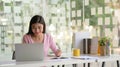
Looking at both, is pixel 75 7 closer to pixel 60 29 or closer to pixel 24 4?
pixel 60 29

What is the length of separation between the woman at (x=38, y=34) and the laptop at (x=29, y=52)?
1.77ft

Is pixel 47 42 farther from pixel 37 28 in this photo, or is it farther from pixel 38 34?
pixel 37 28

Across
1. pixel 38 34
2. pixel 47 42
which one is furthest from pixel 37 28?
pixel 47 42

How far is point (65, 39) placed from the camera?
680 centimetres

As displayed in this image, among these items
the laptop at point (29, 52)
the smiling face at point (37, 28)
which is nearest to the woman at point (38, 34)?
the smiling face at point (37, 28)

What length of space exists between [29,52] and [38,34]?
754mm

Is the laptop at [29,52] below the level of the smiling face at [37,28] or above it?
below

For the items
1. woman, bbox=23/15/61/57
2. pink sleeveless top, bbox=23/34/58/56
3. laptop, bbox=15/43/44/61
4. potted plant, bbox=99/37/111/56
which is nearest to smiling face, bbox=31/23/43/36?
woman, bbox=23/15/61/57

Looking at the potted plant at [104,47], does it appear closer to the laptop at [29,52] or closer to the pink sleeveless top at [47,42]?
the pink sleeveless top at [47,42]

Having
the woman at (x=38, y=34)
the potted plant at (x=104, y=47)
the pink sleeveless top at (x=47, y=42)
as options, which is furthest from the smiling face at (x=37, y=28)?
the potted plant at (x=104, y=47)

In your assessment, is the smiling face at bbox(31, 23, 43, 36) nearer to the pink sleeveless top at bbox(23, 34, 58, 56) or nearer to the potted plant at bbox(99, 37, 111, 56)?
the pink sleeveless top at bbox(23, 34, 58, 56)

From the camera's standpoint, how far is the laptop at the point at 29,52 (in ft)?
9.28

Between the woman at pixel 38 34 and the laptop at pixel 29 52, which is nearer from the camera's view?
the laptop at pixel 29 52

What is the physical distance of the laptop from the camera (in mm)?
2829
